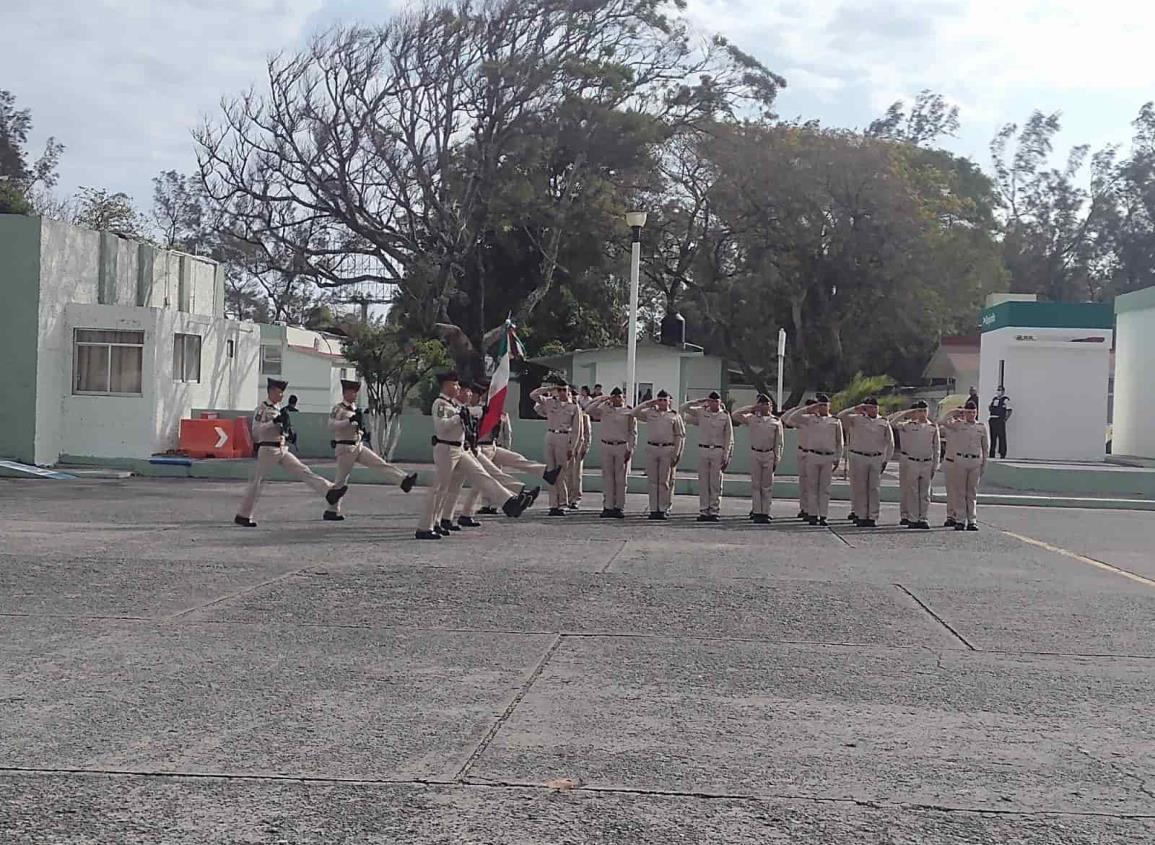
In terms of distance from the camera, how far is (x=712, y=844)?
193 inches

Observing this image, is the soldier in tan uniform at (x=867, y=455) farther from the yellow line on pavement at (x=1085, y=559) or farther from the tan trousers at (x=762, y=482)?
the yellow line on pavement at (x=1085, y=559)

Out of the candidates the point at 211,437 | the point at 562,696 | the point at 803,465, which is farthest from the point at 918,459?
the point at 211,437

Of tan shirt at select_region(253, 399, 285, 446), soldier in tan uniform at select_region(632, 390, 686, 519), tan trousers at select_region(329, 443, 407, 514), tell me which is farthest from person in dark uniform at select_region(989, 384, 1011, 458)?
tan shirt at select_region(253, 399, 285, 446)

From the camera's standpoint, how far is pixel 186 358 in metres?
27.9

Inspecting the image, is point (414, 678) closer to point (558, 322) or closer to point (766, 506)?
point (766, 506)

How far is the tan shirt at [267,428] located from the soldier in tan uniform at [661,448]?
212 inches

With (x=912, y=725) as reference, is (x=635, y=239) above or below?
above

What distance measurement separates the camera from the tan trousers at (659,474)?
1841 centimetres

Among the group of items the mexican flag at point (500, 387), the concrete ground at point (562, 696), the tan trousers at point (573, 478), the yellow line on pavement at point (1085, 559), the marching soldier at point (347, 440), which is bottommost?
the concrete ground at point (562, 696)

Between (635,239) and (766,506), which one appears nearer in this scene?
(766,506)

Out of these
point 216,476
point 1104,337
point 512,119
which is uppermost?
point 512,119

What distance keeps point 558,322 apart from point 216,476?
20.6 m

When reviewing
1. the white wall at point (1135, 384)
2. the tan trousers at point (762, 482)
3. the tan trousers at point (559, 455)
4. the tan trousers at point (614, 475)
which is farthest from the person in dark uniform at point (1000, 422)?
the tan trousers at point (559, 455)

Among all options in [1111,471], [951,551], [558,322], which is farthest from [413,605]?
[558,322]
